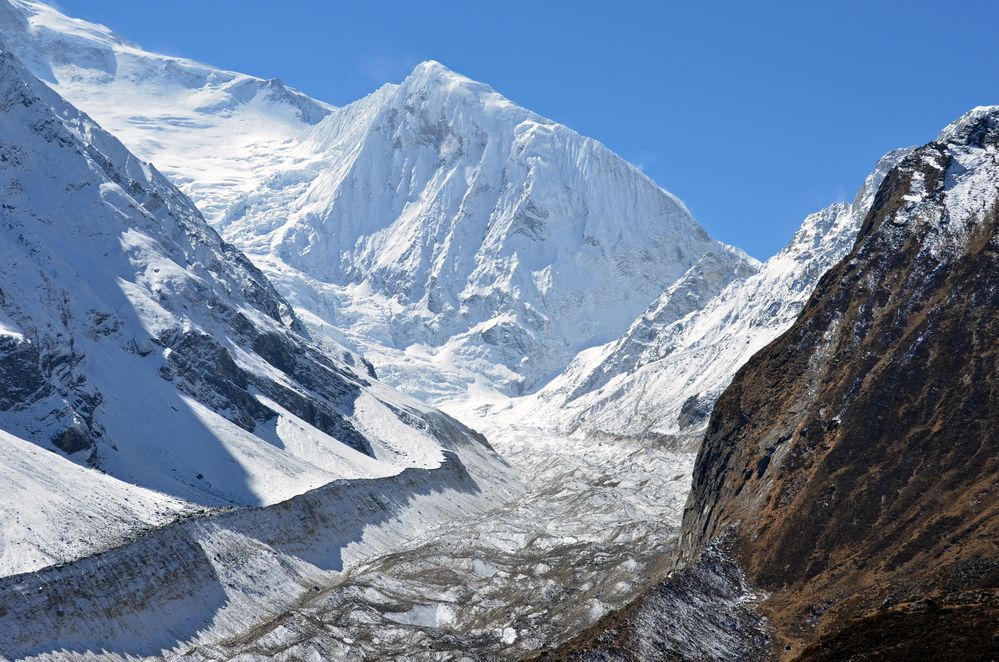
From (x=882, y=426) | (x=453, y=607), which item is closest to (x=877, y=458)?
(x=882, y=426)

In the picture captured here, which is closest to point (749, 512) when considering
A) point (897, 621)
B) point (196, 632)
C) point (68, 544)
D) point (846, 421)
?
point (846, 421)

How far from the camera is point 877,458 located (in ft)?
443

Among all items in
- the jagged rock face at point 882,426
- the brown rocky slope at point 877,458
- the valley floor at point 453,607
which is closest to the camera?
the brown rocky slope at point 877,458

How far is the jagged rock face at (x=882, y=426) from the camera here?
118438mm

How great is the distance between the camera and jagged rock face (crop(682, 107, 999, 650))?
11844 cm

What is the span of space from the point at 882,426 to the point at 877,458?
199 inches

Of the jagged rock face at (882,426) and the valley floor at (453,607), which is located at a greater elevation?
the jagged rock face at (882,426)

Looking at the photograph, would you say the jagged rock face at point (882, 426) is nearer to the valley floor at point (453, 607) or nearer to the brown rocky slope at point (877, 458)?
the brown rocky slope at point (877, 458)

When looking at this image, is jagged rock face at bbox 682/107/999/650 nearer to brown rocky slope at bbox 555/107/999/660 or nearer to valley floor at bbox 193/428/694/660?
brown rocky slope at bbox 555/107/999/660

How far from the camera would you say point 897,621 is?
301 ft

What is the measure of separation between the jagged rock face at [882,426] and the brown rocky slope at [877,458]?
23cm

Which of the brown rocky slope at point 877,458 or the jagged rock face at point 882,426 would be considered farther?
the jagged rock face at point 882,426

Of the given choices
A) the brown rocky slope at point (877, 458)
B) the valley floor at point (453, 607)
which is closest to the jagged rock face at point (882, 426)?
the brown rocky slope at point (877, 458)

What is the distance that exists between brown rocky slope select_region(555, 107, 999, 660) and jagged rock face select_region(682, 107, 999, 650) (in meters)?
0.23
